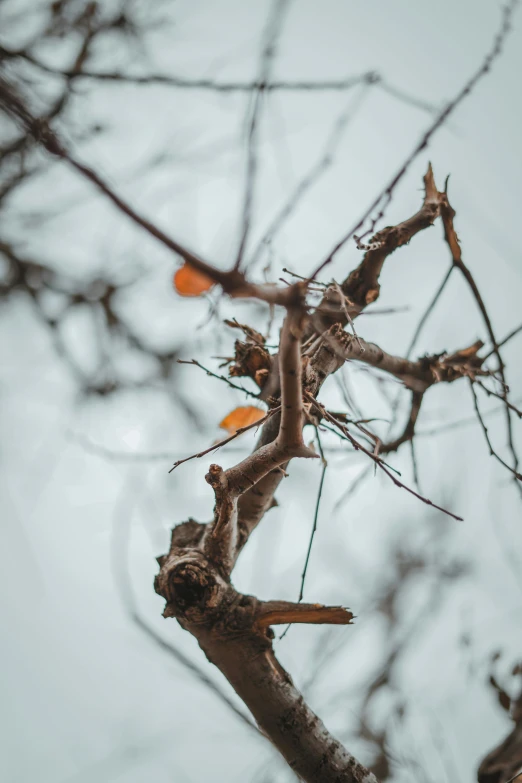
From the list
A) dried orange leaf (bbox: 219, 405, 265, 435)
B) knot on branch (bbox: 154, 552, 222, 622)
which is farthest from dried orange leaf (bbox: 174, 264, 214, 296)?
knot on branch (bbox: 154, 552, 222, 622)

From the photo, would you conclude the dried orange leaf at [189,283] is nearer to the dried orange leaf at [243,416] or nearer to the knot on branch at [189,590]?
the dried orange leaf at [243,416]

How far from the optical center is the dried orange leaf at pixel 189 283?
1.20 m

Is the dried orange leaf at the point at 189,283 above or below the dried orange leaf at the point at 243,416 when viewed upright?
above

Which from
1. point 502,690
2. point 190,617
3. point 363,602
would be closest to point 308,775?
point 190,617

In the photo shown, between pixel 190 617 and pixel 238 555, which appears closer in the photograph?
pixel 190 617

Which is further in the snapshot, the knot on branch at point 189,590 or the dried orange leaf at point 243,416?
the dried orange leaf at point 243,416

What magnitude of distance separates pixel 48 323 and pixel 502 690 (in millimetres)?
2856

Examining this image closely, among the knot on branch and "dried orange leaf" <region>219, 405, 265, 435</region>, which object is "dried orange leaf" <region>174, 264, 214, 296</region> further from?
the knot on branch

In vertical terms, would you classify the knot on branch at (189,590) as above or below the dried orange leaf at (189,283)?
below

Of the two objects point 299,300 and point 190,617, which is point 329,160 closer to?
point 299,300

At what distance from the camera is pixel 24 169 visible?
2.23 m

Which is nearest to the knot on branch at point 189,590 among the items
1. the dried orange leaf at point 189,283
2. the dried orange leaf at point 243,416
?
the dried orange leaf at point 243,416

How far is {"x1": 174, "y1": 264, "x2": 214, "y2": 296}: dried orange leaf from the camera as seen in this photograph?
1201 mm

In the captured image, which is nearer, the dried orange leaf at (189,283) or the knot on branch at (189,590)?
the knot on branch at (189,590)
